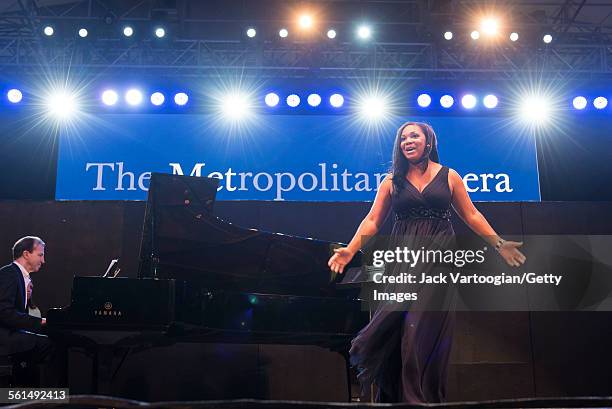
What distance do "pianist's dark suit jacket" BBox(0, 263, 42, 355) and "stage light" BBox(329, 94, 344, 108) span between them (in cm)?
423

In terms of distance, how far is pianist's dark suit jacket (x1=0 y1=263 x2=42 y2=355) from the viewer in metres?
4.44

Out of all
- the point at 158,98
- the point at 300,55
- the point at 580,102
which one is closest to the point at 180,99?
the point at 158,98

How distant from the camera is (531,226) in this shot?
620cm

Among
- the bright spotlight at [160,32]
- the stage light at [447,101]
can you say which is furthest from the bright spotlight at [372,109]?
the bright spotlight at [160,32]

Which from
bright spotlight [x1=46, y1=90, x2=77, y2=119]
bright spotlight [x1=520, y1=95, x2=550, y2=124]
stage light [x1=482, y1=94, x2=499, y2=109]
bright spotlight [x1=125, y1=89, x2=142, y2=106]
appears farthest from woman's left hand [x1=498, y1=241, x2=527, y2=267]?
bright spotlight [x1=46, y1=90, x2=77, y2=119]

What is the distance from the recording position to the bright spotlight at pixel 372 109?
7.69 m

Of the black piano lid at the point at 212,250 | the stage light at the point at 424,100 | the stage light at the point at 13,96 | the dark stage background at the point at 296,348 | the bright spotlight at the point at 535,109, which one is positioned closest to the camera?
the black piano lid at the point at 212,250

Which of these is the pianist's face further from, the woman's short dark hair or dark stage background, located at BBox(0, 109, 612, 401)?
the woman's short dark hair

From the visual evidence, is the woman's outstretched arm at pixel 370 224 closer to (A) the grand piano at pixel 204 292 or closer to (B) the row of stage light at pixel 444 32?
(A) the grand piano at pixel 204 292

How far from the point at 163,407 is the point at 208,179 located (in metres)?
3.03

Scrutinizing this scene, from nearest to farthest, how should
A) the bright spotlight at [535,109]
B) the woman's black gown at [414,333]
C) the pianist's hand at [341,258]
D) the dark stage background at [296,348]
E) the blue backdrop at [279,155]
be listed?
the woman's black gown at [414,333], the pianist's hand at [341,258], the dark stage background at [296,348], the blue backdrop at [279,155], the bright spotlight at [535,109]

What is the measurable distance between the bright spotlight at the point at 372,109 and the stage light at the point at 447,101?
0.69 m

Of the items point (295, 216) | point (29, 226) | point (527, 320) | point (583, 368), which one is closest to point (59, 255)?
point (29, 226)

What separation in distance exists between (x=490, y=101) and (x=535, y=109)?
67cm
